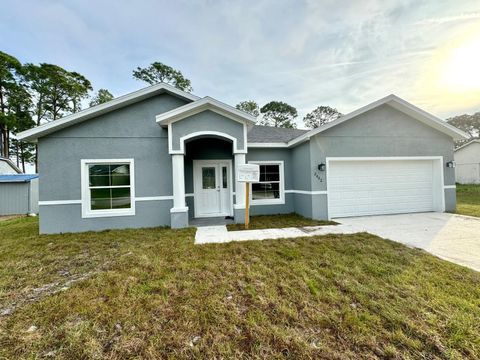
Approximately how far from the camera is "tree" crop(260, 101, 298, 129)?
1181 inches

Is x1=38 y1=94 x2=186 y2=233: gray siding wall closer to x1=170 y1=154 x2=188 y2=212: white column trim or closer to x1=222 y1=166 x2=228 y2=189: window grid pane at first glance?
x1=170 y1=154 x2=188 y2=212: white column trim

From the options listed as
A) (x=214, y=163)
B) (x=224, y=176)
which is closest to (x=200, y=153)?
(x=214, y=163)

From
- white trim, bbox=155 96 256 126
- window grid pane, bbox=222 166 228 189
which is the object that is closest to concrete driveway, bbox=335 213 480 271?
window grid pane, bbox=222 166 228 189

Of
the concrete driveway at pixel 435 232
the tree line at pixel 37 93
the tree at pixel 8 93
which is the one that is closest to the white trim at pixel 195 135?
the concrete driveway at pixel 435 232

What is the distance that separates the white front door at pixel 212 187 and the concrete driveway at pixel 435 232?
14.8ft

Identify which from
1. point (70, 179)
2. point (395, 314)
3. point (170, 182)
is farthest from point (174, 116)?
point (395, 314)

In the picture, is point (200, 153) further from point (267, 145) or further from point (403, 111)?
point (403, 111)

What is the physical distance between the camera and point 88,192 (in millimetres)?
6891

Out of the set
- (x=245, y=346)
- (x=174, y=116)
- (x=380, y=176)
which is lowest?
(x=245, y=346)

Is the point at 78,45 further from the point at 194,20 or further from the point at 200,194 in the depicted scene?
the point at 200,194

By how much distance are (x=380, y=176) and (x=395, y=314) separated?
7080 mm

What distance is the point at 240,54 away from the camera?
10.2m

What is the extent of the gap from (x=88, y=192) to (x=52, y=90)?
21.7 m

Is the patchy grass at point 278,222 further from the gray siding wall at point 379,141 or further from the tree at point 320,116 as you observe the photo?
the tree at point 320,116
